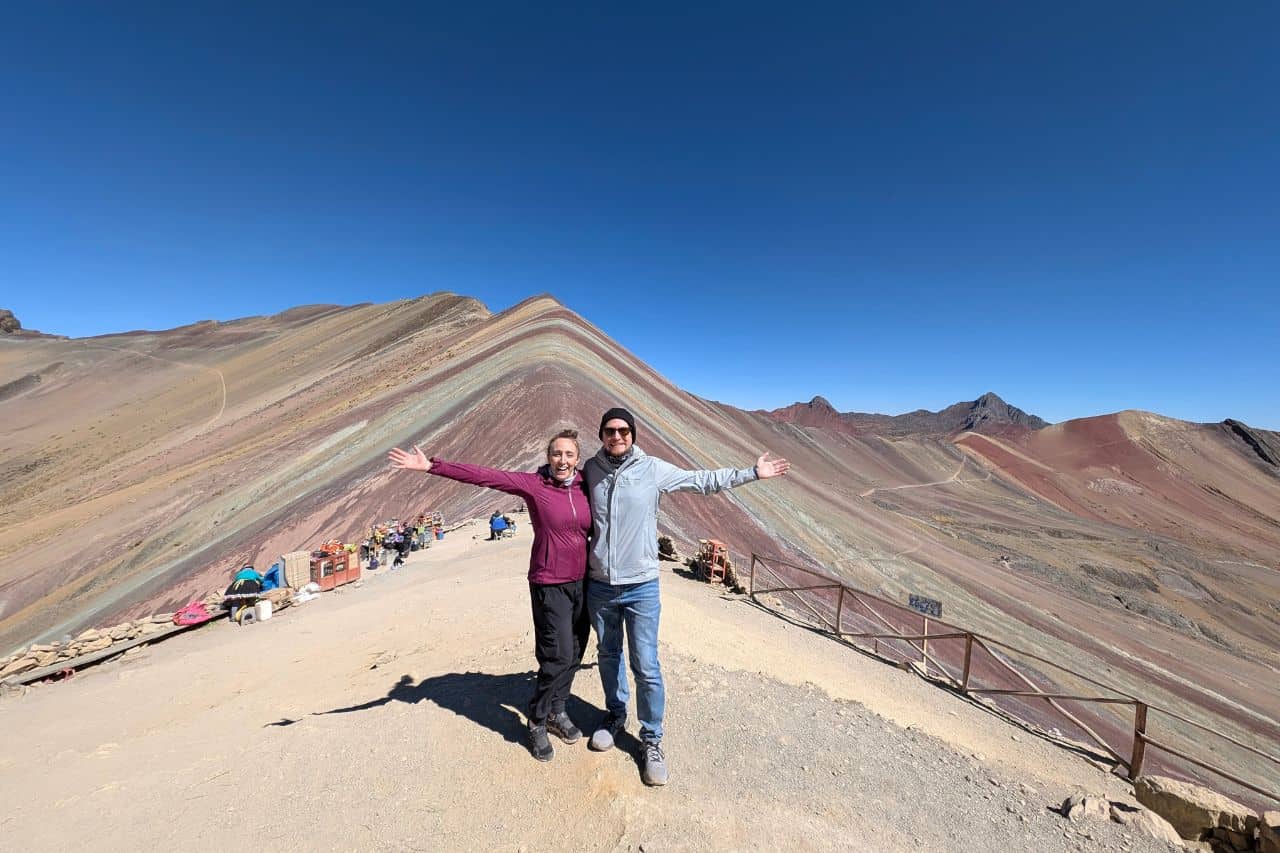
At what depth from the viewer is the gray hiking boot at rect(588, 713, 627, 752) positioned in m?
2.99

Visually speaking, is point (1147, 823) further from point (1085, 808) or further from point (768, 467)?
point (768, 467)

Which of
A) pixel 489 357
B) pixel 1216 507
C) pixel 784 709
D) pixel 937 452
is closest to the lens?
pixel 784 709

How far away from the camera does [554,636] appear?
9.60ft

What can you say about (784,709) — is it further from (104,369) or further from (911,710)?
(104,369)

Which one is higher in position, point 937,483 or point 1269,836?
point 937,483

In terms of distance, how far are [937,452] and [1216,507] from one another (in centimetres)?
2607

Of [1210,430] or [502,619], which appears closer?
[502,619]

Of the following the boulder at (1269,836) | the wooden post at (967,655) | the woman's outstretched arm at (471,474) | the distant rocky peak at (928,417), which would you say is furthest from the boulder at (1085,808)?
the distant rocky peak at (928,417)

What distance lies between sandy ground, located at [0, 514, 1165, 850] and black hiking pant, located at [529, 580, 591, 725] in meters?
0.37

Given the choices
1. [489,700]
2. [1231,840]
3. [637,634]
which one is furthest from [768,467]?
[1231,840]

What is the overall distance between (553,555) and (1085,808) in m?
3.96

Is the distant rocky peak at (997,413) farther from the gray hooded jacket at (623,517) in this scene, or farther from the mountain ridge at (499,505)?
the gray hooded jacket at (623,517)

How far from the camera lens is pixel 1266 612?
26.2 metres

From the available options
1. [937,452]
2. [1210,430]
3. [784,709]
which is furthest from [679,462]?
[1210,430]
